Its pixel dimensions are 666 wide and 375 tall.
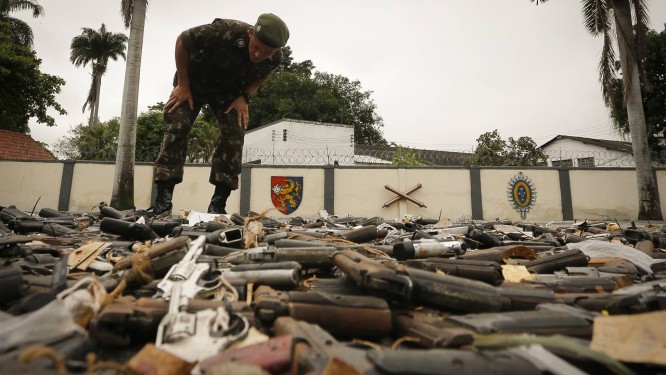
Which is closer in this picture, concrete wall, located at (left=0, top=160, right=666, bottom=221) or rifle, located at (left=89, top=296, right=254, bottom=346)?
rifle, located at (left=89, top=296, right=254, bottom=346)

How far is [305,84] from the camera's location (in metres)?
42.3

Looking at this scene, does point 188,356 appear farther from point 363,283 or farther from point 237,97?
point 237,97

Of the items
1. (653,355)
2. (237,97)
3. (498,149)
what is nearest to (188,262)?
(653,355)

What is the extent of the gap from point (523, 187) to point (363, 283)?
1489 cm

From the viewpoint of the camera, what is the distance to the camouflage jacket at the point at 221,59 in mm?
4491

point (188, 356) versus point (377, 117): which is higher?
point (377, 117)

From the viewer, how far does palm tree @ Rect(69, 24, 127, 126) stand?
111ft

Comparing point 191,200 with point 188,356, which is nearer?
point 188,356

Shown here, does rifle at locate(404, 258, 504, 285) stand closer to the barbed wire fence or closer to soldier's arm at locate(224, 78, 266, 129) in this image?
soldier's arm at locate(224, 78, 266, 129)

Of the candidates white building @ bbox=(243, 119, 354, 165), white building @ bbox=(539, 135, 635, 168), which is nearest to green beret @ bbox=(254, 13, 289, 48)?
white building @ bbox=(243, 119, 354, 165)

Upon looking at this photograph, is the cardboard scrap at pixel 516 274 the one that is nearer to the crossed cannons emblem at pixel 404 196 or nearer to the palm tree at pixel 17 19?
the crossed cannons emblem at pixel 404 196

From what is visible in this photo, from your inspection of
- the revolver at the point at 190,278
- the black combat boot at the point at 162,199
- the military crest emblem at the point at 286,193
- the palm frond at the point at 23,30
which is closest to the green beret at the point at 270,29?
the black combat boot at the point at 162,199

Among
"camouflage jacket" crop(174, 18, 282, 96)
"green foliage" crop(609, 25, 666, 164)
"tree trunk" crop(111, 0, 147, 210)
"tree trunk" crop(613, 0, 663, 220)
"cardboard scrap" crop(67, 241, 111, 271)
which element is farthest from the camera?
"green foliage" crop(609, 25, 666, 164)

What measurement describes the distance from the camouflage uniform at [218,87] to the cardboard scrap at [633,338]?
4482 millimetres
